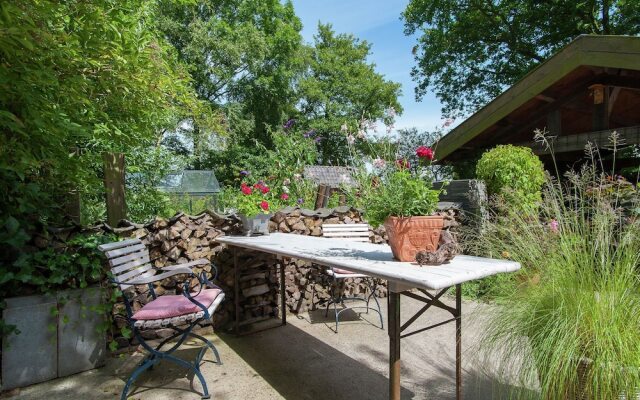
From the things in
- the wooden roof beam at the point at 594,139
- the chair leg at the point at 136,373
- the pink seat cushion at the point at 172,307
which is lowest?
the chair leg at the point at 136,373

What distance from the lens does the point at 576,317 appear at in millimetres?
1428

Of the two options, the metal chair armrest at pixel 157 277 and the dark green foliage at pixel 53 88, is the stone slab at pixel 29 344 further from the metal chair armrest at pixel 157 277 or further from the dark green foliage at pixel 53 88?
the metal chair armrest at pixel 157 277

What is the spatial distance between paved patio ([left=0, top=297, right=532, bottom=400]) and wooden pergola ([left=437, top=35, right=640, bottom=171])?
3.01m

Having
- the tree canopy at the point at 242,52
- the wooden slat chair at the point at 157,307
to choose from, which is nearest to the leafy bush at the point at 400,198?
the wooden slat chair at the point at 157,307

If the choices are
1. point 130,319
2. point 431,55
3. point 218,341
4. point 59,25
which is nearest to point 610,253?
point 130,319

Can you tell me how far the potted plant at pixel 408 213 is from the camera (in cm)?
177

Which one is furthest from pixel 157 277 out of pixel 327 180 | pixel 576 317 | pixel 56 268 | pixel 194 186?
pixel 327 180

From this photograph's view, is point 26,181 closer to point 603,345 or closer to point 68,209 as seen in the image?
point 68,209

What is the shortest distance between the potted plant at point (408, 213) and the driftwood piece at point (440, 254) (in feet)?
0.16

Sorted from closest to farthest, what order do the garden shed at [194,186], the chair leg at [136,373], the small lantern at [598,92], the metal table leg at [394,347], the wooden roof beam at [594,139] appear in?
the metal table leg at [394,347], the chair leg at [136,373], the wooden roof beam at [594,139], the small lantern at [598,92], the garden shed at [194,186]

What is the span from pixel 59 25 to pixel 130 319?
6.91 feet

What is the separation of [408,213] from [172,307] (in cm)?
156

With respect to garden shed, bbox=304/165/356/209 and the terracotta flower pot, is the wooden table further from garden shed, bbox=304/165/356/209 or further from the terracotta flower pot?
garden shed, bbox=304/165/356/209

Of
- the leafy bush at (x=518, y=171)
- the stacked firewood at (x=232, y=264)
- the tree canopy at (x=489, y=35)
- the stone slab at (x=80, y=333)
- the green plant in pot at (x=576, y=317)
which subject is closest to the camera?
the green plant in pot at (x=576, y=317)
